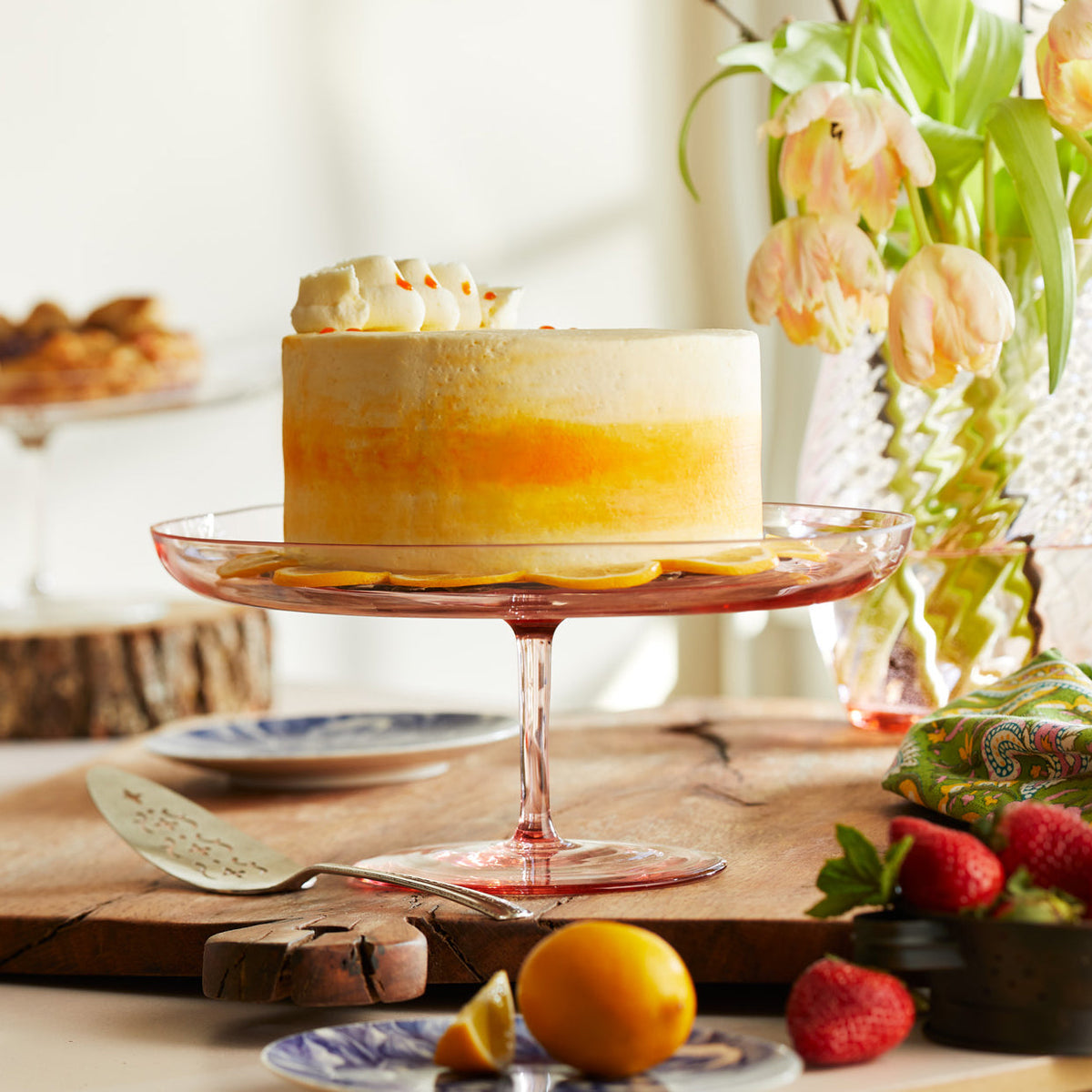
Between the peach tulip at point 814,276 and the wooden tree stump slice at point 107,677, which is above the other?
the peach tulip at point 814,276

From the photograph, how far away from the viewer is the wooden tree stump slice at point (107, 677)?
1702mm

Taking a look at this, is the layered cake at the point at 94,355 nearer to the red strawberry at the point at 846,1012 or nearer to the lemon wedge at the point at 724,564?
the lemon wedge at the point at 724,564

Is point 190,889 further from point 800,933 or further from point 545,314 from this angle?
point 545,314

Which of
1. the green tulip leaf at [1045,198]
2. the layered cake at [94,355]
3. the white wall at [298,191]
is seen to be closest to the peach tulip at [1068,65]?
the green tulip leaf at [1045,198]

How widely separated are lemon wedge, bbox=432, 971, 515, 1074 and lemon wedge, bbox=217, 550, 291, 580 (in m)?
0.31

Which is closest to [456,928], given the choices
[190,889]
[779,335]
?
[190,889]

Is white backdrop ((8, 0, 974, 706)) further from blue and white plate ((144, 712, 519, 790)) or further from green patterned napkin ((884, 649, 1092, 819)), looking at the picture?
green patterned napkin ((884, 649, 1092, 819))

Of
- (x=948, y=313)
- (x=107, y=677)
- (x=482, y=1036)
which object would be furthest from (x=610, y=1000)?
(x=107, y=677)

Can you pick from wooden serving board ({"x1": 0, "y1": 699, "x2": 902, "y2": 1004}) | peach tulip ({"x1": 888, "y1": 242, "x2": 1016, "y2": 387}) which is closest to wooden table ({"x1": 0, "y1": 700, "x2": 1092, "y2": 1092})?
wooden serving board ({"x1": 0, "y1": 699, "x2": 902, "y2": 1004})

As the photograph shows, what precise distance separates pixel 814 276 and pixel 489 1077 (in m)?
0.62

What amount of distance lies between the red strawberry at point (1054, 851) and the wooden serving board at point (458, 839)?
116 mm

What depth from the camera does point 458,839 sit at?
0.93m

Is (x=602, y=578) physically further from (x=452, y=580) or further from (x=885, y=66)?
(x=885, y=66)

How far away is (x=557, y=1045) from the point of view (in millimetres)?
543
